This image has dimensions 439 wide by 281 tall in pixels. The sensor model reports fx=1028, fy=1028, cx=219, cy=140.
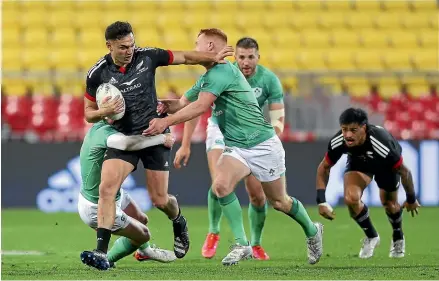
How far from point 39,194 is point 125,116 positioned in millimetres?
7905

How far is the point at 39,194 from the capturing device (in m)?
16.0

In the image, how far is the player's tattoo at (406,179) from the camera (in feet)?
31.8

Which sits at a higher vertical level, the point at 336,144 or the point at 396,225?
the point at 336,144

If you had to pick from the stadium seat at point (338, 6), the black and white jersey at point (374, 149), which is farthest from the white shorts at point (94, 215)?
the stadium seat at point (338, 6)

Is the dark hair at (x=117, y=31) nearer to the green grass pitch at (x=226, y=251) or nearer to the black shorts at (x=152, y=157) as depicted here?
the black shorts at (x=152, y=157)

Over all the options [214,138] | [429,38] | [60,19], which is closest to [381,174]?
[214,138]

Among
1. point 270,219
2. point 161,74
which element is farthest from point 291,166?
point 161,74

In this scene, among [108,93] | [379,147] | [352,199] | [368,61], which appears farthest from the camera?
[368,61]

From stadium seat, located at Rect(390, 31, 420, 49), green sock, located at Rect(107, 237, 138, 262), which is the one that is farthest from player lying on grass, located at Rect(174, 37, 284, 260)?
stadium seat, located at Rect(390, 31, 420, 49)

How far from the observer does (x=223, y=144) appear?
10258mm

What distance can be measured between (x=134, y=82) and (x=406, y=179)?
9.60ft

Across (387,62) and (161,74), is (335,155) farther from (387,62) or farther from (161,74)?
(387,62)

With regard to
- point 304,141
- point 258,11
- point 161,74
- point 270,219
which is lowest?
point 270,219

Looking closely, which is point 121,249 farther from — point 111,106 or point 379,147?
point 379,147
